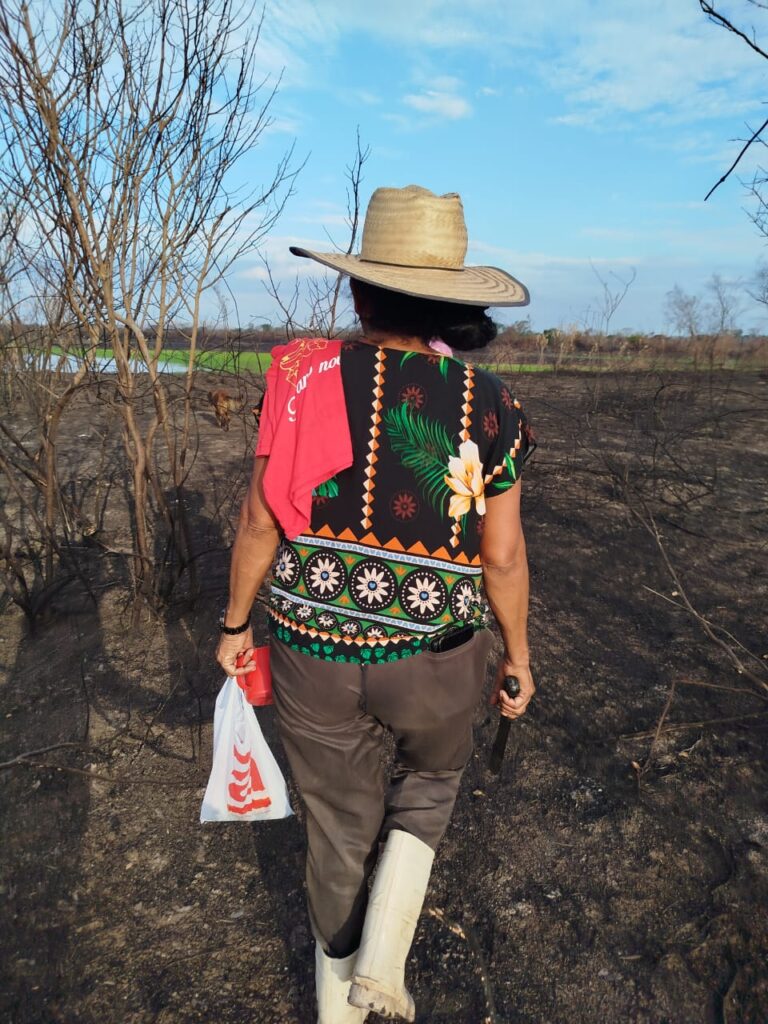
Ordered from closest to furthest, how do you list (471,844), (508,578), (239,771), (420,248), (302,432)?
(302,432)
(420,248)
(508,578)
(239,771)
(471,844)

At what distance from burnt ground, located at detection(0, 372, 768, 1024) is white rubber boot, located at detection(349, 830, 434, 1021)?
0.50 meters

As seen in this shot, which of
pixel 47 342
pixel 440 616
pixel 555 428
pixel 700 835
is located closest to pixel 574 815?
pixel 700 835

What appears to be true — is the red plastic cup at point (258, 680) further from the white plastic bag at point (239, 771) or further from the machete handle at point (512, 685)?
the machete handle at point (512, 685)

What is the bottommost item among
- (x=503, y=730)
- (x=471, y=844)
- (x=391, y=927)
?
(x=471, y=844)

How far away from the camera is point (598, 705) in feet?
10.2

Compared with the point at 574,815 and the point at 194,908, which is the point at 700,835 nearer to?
the point at 574,815

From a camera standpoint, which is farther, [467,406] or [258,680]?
[258,680]

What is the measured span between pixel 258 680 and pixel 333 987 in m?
0.69

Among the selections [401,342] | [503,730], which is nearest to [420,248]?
[401,342]

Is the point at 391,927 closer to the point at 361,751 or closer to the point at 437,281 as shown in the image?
the point at 361,751

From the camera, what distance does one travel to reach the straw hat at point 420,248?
1.39m

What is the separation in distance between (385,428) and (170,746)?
2.11 m

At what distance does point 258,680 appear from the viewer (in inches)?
65.4

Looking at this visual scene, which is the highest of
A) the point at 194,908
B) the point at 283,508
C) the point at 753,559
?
the point at 283,508
